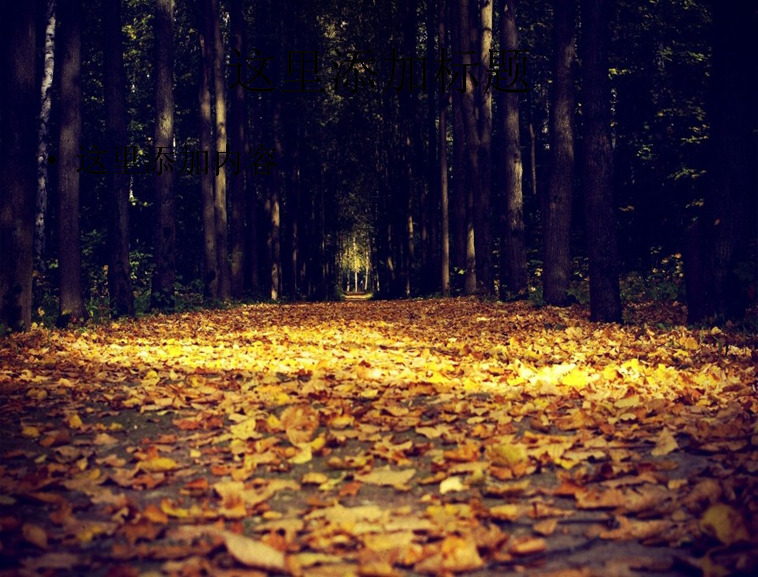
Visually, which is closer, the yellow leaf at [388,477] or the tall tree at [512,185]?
the yellow leaf at [388,477]

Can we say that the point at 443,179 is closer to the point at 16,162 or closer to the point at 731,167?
the point at 731,167

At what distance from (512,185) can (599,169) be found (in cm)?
699

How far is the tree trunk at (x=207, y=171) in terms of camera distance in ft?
67.1

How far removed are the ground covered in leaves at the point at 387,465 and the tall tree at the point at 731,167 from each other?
2.40m

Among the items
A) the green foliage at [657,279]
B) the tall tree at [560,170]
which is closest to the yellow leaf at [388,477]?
the tall tree at [560,170]

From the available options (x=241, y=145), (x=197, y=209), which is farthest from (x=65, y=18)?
(x=197, y=209)

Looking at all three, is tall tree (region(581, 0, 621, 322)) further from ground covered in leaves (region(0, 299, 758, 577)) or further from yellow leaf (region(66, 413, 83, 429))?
yellow leaf (region(66, 413, 83, 429))

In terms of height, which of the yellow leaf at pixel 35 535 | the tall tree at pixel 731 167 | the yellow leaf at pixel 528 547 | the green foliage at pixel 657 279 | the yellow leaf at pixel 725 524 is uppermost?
the tall tree at pixel 731 167

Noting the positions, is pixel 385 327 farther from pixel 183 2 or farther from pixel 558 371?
pixel 183 2

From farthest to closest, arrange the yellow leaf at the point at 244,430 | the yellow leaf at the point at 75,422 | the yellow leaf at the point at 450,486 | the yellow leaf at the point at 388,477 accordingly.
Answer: the yellow leaf at the point at 75,422 → the yellow leaf at the point at 244,430 → the yellow leaf at the point at 388,477 → the yellow leaf at the point at 450,486

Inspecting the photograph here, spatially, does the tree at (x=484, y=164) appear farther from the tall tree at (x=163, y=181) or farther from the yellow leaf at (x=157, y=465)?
the yellow leaf at (x=157, y=465)

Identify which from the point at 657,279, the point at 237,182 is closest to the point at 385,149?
the point at 237,182

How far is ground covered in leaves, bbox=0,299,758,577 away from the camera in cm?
264

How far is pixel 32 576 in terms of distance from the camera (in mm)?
2438
